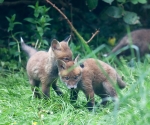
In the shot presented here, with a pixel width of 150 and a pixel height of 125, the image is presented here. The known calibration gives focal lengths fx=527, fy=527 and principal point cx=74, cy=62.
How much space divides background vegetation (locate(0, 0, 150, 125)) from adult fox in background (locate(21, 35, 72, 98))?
0.53 feet

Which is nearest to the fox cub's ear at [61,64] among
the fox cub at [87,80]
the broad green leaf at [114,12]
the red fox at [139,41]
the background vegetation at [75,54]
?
the fox cub at [87,80]

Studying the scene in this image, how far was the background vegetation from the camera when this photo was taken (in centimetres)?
530

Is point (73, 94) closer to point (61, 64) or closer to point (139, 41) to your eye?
point (61, 64)

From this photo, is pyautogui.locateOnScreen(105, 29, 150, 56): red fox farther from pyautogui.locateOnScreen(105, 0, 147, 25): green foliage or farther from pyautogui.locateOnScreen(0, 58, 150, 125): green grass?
pyautogui.locateOnScreen(0, 58, 150, 125): green grass

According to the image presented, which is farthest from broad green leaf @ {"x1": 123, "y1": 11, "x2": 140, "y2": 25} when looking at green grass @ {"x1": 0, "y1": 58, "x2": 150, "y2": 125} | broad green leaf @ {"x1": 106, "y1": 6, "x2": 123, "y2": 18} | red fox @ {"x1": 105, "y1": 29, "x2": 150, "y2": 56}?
green grass @ {"x1": 0, "y1": 58, "x2": 150, "y2": 125}

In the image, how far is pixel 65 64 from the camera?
6539 mm

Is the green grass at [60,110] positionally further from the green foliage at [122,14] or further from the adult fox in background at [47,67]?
the green foliage at [122,14]

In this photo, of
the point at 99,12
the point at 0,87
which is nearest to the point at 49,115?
the point at 0,87

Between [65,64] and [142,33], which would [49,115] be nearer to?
[65,64]

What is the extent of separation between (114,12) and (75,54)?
1.40 m

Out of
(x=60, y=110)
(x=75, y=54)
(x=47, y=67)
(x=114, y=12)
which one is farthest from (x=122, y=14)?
(x=60, y=110)

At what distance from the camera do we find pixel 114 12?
9.96 m

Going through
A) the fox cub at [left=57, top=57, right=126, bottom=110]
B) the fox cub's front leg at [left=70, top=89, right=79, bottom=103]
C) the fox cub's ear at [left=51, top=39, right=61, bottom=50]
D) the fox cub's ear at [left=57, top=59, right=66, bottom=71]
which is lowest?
the fox cub's front leg at [left=70, top=89, right=79, bottom=103]

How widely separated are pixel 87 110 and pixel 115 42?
4.55 meters
